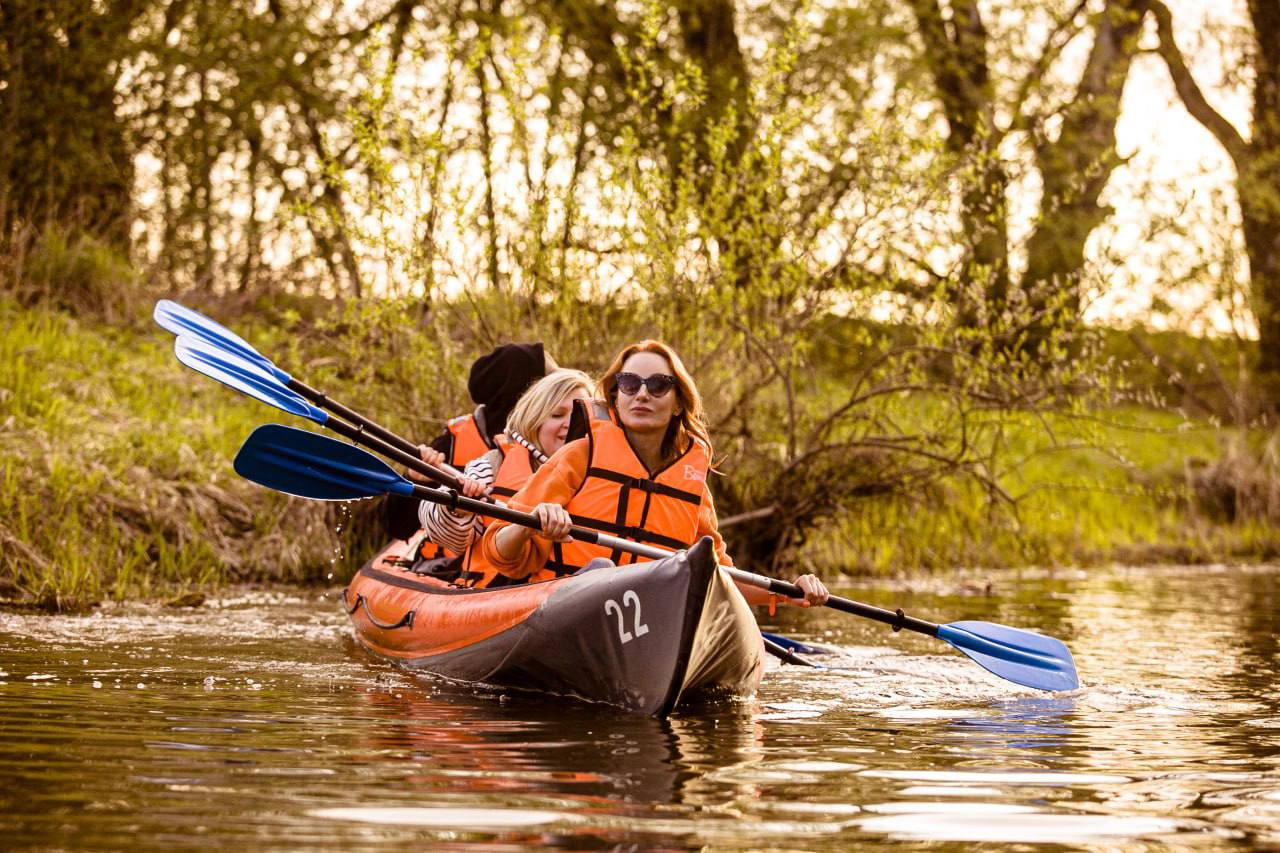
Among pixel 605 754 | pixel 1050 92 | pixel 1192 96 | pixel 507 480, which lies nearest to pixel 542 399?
pixel 507 480

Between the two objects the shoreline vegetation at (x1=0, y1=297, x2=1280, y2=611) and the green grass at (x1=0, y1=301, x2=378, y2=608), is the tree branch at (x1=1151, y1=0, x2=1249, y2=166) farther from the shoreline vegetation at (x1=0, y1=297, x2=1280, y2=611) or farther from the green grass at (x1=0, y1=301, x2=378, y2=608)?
the green grass at (x1=0, y1=301, x2=378, y2=608)

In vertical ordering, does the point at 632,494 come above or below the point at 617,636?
above

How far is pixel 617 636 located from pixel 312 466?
1.56 metres

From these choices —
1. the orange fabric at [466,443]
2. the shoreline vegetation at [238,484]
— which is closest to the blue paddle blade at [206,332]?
the orange fabric at [466,443]

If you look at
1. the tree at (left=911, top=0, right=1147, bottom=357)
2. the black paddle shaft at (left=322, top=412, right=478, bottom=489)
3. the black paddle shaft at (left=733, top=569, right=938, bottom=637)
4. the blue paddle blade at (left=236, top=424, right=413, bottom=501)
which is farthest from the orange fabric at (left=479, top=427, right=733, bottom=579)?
the tree at (left=911, top=0, right=1147, bottom=357)

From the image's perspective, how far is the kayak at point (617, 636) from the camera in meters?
4.36

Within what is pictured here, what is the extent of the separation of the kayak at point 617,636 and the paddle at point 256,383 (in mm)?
1008

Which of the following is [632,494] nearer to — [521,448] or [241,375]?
[521,448]

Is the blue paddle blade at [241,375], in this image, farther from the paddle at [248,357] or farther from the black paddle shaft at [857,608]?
the black paddle shaft at [857,608]

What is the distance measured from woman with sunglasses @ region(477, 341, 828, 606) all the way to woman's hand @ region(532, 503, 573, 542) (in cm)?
9

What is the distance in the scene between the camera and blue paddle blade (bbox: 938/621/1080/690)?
544 cm

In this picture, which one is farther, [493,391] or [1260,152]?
[1260,152]

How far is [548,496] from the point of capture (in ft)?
16.8

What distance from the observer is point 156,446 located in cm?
891
